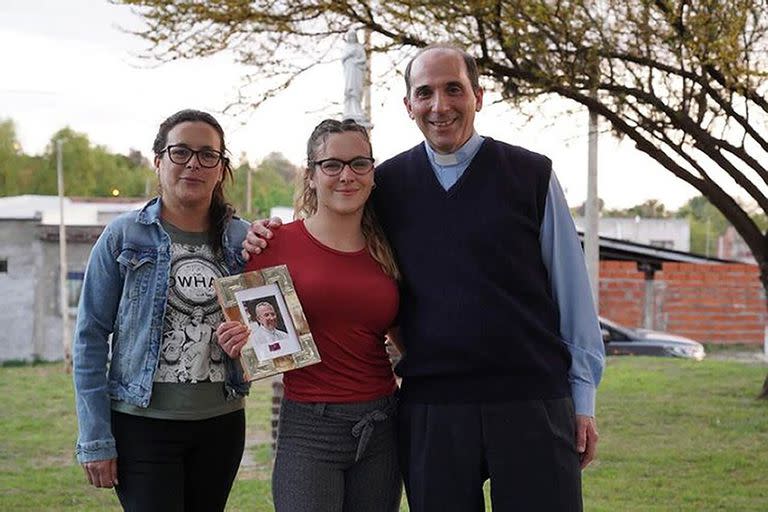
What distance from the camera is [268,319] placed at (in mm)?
3195

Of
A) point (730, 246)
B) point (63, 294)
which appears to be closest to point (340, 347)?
point (63, 294)

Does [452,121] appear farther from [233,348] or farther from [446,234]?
[233,348]

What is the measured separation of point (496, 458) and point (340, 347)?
21.9 inches

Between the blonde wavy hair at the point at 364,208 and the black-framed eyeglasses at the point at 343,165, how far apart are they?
0.16ft

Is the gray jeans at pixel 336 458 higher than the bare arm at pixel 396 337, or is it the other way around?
the bare arm at pixel 396 337

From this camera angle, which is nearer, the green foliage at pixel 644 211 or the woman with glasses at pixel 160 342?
the woman with glasses at pixel 160 342

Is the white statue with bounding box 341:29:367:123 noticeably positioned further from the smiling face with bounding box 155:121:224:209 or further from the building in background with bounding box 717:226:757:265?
the building in background with bounding box 717:226:757:265

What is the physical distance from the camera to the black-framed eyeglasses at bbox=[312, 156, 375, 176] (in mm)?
3271

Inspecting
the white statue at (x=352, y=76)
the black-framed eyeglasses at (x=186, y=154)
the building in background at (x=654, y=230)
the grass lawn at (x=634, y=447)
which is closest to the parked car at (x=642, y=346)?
the grass lawn at (x=634, y=447)

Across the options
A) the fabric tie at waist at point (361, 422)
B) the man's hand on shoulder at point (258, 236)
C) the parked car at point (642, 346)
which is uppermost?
the man's hand on shoulder at point (258, 236)

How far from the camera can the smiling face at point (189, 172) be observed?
10.8 feet

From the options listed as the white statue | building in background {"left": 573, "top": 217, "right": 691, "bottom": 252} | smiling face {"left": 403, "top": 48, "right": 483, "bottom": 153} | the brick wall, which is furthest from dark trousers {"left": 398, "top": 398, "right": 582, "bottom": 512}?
building in background {"left": 573, "top": 217, "right": 691, "bottom": 252}

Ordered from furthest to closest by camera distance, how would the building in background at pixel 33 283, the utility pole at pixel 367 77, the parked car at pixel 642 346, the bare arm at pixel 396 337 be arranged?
the building in background at pixel 33 283 < the parked car at pixel 642 346 < the utility pole at pixel 367 77 < the bare arm at pixel 396 337

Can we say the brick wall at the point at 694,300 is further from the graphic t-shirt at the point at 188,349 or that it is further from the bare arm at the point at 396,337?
the graphic t-shirt at the point at 188,349
